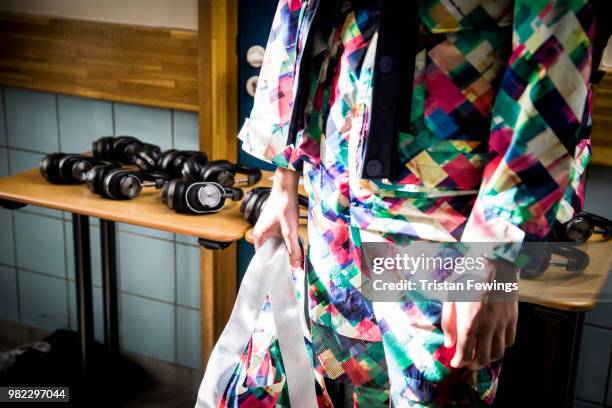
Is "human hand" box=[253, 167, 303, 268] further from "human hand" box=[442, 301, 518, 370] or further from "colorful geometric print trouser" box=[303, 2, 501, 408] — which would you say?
"human hand" box=[442, 301, 518, 370]

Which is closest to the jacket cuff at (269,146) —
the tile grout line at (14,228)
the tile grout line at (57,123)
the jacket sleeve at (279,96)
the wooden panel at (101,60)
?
the jacket sleeve at (279,96)

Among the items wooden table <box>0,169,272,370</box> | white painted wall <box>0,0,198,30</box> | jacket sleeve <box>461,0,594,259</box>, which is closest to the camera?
jacket sleeve <box>461,0,594,259</box>

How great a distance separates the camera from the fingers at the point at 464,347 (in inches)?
38.1

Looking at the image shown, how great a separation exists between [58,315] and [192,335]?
0.67 metres

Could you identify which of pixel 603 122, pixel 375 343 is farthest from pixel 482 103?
pixel 603 122

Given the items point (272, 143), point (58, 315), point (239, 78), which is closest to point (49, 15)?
point (239, 78)

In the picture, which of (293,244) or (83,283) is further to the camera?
(83,283)

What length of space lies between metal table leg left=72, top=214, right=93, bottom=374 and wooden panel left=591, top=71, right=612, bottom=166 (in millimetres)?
1580

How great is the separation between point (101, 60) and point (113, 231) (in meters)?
0.68

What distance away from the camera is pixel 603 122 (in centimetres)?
198

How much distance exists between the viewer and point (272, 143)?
124 cm

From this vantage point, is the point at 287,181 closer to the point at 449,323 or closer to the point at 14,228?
the point at 449,323

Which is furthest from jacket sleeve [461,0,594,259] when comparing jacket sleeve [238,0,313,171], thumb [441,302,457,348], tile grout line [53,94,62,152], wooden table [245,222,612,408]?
tile grout line [53,94,62,152]

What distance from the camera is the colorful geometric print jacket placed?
0.90 metres
